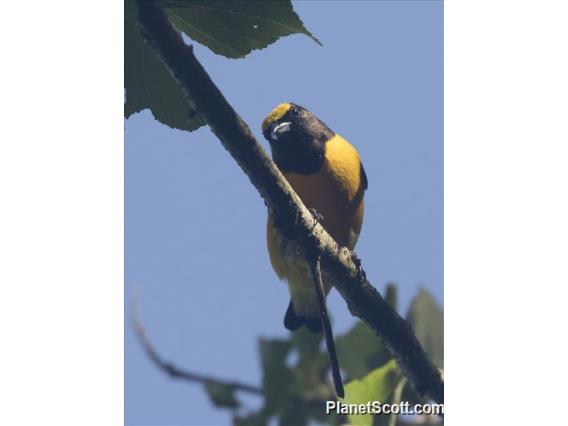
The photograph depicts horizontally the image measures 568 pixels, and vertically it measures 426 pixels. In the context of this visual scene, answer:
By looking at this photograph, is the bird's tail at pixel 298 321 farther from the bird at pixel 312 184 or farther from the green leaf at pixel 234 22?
the green leaf at pixel 234 22

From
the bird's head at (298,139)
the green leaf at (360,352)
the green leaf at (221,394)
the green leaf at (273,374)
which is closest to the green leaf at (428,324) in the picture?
the green leaf at (360,352)

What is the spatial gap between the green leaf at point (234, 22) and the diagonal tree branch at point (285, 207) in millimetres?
158

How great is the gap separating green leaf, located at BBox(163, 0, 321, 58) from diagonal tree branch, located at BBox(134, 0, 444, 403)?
6.2 inches

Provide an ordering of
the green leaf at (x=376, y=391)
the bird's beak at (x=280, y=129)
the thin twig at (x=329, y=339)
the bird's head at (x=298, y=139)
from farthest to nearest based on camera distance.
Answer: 1. the bird's beak at (x=280, y=129)
2. the bird's head at (x=298, y=139)
3. the green leaf at (x=376, y=391)
4. the thin twig at (x=329, y=339)

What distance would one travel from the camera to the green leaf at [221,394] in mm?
3008

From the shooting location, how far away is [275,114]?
12.8 ft

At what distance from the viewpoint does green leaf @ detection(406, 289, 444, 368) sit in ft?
9.58

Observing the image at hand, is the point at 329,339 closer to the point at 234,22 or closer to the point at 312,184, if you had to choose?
the point at 234,22

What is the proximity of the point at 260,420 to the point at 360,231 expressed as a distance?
3.19ft

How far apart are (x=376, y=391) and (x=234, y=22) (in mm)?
1309

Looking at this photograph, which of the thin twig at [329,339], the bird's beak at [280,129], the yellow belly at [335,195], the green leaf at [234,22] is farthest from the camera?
the bird's beak at [280,129]

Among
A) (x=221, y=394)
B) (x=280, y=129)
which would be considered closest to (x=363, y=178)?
(x=280, y=129)
